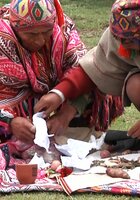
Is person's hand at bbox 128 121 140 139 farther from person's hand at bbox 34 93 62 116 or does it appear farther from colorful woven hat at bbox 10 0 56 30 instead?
colorful woven hat at bbox 10 0 56 30

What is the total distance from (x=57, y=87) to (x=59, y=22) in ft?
1.70

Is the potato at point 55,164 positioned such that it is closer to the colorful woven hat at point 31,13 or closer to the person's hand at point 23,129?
the person's hand at point 23,129

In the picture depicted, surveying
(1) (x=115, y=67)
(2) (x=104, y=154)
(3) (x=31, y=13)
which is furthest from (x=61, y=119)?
(3) (x=31, y=13)

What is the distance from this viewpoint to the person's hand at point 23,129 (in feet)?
14.4

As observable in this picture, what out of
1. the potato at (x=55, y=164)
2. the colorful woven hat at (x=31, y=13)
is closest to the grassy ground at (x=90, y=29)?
the potato at (x=55, y=164)

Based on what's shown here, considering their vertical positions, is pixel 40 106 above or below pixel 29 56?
below

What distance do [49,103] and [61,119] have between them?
16 centimetres

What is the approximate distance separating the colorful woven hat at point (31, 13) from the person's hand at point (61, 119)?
584mm

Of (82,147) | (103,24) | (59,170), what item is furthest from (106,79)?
(103,24)

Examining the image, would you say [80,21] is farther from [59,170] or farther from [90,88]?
[59,170]

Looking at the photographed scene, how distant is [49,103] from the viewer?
444cm

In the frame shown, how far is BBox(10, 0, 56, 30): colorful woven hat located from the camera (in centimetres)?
435

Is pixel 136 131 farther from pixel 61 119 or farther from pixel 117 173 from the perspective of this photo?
pixel 61 119

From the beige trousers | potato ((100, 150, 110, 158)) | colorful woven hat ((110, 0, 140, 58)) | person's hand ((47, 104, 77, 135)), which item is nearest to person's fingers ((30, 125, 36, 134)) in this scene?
person's hand ((47, 104, 77, 135))
